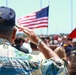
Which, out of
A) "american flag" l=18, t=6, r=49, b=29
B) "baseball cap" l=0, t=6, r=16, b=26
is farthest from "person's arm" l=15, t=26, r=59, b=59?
"american flag" l=18, t=6, r=49, b=29

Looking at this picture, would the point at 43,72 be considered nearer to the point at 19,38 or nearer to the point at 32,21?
the point at 19,38

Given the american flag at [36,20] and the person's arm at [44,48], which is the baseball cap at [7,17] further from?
the american flag at [36,20]

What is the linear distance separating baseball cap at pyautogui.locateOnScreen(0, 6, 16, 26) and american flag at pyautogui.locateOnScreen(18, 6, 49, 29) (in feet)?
25.7

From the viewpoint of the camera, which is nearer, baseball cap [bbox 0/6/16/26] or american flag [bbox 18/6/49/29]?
baseball cap [bbox 0/6/16/26]

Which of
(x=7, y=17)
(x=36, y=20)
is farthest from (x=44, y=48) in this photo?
(x=36, y=20)

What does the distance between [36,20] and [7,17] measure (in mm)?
9219

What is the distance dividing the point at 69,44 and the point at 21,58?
9.08m

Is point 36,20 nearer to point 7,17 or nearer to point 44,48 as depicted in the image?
point 44,48

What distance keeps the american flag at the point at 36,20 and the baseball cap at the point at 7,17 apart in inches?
308

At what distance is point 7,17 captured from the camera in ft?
7.96

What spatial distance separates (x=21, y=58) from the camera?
2.37 metres

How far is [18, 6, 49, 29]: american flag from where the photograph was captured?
10741mm

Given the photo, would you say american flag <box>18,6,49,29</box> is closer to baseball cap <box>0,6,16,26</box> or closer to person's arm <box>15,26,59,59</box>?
person's arm <box>15,26,59,59</box>

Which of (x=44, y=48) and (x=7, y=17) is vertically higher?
(x=7, y=17)
